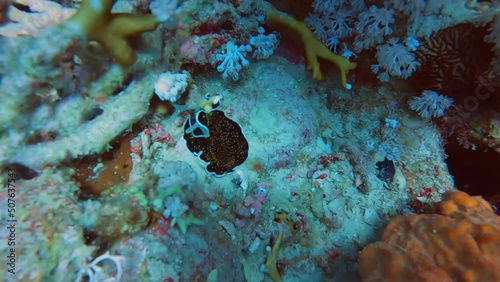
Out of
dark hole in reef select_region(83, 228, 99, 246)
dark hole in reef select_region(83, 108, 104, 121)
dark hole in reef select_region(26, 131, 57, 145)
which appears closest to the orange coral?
dark hole in reef select_region(83, 228, 99, 246)

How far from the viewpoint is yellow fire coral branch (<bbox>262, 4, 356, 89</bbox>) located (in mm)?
3332

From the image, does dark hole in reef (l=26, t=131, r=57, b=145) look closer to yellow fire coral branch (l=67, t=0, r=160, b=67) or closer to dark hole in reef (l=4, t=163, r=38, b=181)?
dark hole in reef (l=4, t=163, r=38, b=181)

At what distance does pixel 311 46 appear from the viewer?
3.38 metres

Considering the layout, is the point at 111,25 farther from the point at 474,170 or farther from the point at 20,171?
the point at 474,170

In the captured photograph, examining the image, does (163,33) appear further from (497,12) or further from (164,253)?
(497,12)

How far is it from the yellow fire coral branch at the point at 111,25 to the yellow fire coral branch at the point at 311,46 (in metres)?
1.39

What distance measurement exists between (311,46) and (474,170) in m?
2.73

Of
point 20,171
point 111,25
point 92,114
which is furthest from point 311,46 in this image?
point 20,171

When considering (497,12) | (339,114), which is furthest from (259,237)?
(497,12)

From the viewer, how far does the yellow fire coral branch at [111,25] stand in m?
2.19

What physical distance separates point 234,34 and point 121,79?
1264mm

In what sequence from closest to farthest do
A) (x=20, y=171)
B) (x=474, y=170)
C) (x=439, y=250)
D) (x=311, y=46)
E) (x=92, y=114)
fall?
(x=20, y=171) < (x=92, y=114) < (x=439, y=250) < (x=311, y=46) < (x=474, y=170)

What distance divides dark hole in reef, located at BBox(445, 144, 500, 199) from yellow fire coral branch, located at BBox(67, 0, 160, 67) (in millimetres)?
3760

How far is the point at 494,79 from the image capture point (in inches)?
117
